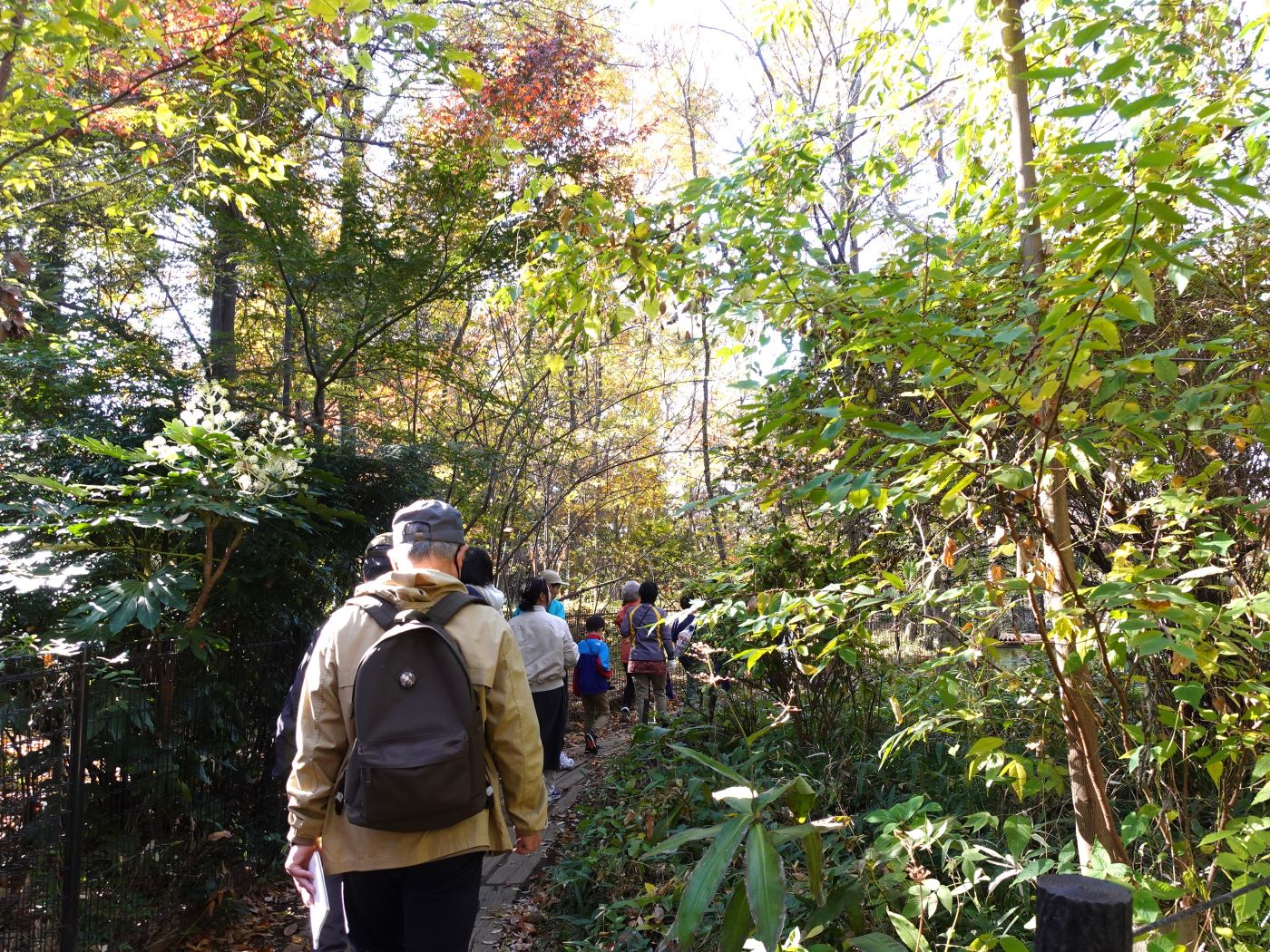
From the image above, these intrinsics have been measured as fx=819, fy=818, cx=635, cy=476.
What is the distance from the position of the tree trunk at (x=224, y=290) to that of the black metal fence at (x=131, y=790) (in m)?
3.42

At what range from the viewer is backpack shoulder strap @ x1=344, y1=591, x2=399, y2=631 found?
2770 mm

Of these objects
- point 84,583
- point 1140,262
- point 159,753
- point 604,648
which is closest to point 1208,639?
→ point 1140,262

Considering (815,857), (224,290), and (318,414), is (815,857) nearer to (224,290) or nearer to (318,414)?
(318,414)

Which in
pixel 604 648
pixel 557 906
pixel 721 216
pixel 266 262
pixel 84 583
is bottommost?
pixel 557 906

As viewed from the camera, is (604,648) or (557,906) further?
(604,648)

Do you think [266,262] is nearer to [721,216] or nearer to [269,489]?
[269,489]

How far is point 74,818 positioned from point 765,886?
11.7ft

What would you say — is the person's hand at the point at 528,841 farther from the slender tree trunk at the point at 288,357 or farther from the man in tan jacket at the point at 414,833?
the slender tree trunk at the point at 288,357

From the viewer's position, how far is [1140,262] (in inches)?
74.4

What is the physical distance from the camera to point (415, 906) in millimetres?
2723

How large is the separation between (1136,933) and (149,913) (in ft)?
14.9

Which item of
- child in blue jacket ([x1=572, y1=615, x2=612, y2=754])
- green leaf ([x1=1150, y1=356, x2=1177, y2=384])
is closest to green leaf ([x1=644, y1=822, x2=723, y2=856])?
green leaf ([x1=1150, y1=356, x2=1177, y2=384])

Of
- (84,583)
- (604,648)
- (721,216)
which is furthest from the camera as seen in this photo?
(604,648)

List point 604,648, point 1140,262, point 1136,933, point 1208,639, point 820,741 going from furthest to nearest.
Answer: point 604,648, point 820,741, point 1208,639, point 1140,262, point 1136,933
